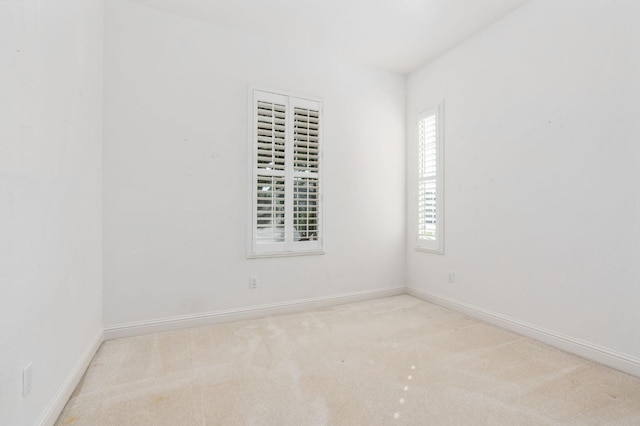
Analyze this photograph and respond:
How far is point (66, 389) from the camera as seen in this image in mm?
1753

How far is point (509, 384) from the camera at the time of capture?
6.31ft

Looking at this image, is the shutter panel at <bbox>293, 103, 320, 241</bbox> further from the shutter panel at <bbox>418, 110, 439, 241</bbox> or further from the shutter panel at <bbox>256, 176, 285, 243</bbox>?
the shutter panel at <bbox>418, 110, 439, 241</bbox>

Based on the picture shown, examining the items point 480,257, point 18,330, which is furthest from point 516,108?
point 18,330

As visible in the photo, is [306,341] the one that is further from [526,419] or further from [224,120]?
[224,120]

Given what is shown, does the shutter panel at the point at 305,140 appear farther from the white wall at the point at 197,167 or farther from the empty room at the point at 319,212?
the white wall at the point at 197,167

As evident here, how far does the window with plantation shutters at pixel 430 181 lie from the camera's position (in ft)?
11.9

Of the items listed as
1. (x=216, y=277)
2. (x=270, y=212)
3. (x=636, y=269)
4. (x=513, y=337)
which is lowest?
(x=513, y=337)

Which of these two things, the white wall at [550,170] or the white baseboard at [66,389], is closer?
the white baseboard at [66,389]

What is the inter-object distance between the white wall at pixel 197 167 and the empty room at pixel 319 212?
20 millimetres

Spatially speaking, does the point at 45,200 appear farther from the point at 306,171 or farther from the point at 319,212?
the point at 319,212

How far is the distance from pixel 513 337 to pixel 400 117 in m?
2.86

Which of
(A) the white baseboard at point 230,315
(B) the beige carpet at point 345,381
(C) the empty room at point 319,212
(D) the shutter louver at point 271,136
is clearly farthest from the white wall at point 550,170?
(D) the shutter louver at point 271,136

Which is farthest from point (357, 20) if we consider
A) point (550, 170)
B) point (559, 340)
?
point (559, 340)

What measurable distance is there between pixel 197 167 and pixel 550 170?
3.15 m
